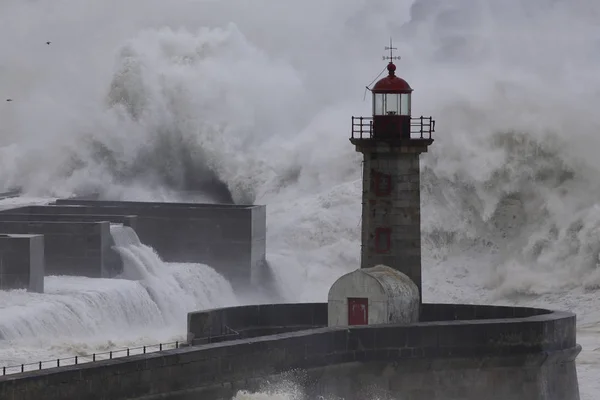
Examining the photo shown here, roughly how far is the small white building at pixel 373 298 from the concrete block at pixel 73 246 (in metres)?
8.19

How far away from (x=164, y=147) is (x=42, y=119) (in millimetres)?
7231

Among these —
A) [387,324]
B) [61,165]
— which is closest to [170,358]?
[387,324]

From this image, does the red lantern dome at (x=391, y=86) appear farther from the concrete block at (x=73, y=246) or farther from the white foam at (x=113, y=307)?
the concrete block at (x=73, y=246)

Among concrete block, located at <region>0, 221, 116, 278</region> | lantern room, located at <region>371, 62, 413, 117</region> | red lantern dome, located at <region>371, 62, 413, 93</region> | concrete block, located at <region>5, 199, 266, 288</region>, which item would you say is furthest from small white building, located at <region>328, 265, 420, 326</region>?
concrete block, located at <region>5, 199, 266, 288</region>

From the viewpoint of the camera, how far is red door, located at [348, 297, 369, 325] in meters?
17.9

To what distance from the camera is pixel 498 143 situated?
3250 cm

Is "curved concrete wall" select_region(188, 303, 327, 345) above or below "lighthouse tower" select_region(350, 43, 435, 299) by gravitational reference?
below

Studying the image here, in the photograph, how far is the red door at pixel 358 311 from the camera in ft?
58.6

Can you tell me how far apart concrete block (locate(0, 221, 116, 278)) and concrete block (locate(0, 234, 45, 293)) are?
8.07 feet

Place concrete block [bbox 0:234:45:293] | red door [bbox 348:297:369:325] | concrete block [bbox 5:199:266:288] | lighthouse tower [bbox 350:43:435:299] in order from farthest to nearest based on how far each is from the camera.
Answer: concrete block [bbox 5:199:266:288] → concrete block [bbox 0:234:45:293] → lighthouse tower [bbox 350:43:435:299] → red door [bbox 348:297:369:325]

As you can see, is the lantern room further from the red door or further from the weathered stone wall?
the red door

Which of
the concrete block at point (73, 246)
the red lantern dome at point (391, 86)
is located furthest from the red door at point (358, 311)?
the concrete block at point (73, 246)

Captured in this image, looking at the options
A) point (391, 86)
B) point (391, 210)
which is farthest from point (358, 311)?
point (391, 86)

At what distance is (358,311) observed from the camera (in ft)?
58.9
